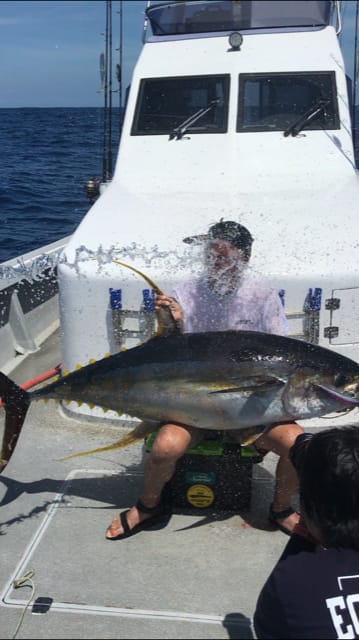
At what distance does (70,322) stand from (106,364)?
3.86 ft

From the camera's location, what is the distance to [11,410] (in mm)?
2791

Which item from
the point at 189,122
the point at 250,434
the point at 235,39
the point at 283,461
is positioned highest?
the point at 235,39

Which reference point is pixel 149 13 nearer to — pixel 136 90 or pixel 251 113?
pixel 136 90

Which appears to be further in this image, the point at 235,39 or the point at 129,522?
the point at 235,39

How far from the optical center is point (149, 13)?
19.4 feet

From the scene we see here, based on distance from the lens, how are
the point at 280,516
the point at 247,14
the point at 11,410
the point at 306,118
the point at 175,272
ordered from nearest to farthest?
the point at 11,410 → the point at 280,516 → the point at 175,272 → the point at 306,118 → the point at 247,14

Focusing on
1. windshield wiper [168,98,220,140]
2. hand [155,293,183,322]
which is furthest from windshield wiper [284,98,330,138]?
hand [155,293,183,322]

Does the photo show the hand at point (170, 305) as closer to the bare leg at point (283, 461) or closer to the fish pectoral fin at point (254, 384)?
the fish pectoral fin at point (254, 384)

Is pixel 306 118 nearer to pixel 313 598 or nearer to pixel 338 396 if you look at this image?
pixel 338 396

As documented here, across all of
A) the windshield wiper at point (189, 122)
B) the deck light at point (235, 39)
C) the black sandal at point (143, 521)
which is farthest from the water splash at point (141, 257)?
the deck light at point (235, 39)

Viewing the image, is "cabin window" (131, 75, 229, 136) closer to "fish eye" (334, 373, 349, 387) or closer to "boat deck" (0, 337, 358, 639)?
"boat deck" (0, 337, 358, 639)

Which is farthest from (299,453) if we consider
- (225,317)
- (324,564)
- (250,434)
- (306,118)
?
(306,118)

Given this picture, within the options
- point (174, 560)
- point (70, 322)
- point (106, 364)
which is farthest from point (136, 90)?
point (174, 560)

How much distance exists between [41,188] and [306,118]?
467 inches
